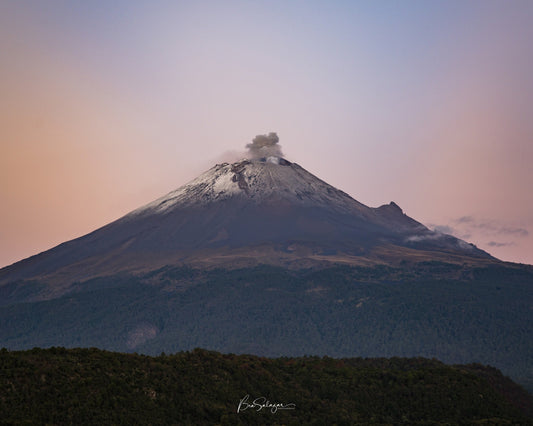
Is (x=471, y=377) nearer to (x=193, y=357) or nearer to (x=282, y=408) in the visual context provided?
(x=282, y=408)
